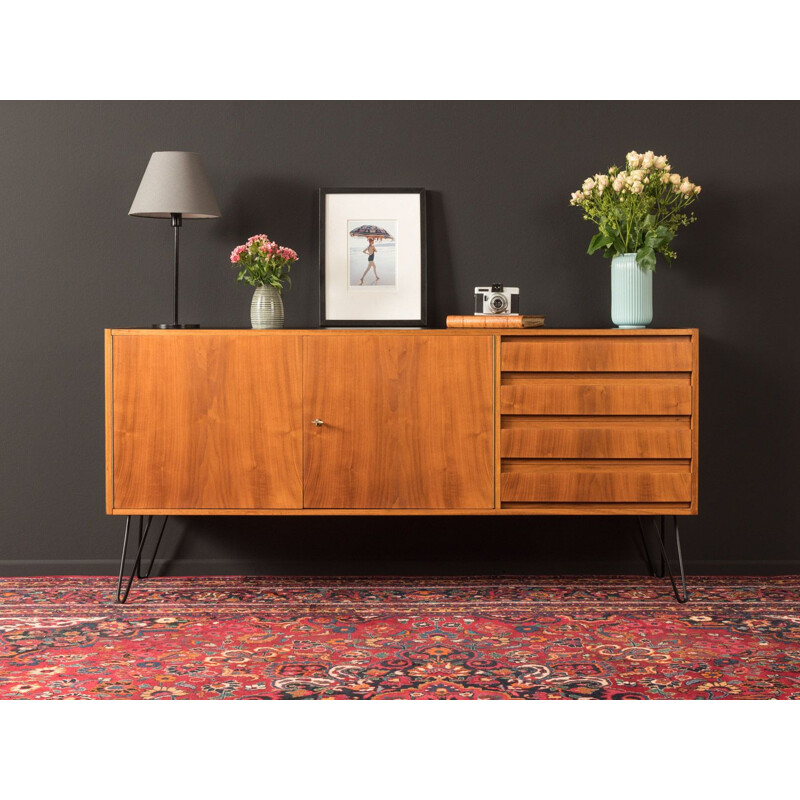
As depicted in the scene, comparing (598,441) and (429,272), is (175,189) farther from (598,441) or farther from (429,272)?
(598,441)

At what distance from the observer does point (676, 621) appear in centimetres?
344

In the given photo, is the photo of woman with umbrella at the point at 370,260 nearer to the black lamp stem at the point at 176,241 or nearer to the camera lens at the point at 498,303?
the camera lens at the point at 498,303

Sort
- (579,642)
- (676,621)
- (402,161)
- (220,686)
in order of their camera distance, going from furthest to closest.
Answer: (402,161) < (676,621) < (579,642) < (220,686)

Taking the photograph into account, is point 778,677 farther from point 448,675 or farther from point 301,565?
point 301,565

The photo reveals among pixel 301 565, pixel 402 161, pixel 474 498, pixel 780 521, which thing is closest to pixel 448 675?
pixel 474 498

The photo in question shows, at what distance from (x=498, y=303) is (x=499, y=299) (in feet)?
0.06

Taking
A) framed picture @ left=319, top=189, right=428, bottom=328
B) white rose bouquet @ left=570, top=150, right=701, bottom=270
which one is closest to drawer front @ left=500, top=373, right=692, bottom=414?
white rose bouquet @ left=570, top=150, right=701, bottom=270

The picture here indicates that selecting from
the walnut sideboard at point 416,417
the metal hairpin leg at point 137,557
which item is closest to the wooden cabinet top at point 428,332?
the walnut sideboard at point 416,417

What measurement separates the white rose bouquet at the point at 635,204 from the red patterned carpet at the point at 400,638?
58.3 inches

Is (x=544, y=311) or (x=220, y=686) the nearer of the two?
(x=220, y=686)

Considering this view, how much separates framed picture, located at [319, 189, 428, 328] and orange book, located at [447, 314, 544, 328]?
15.4 inches

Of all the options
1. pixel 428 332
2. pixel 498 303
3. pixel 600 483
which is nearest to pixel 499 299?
pixel 498 303

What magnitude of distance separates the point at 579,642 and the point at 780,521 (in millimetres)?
1495

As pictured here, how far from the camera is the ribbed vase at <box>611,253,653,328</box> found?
3.76 m
